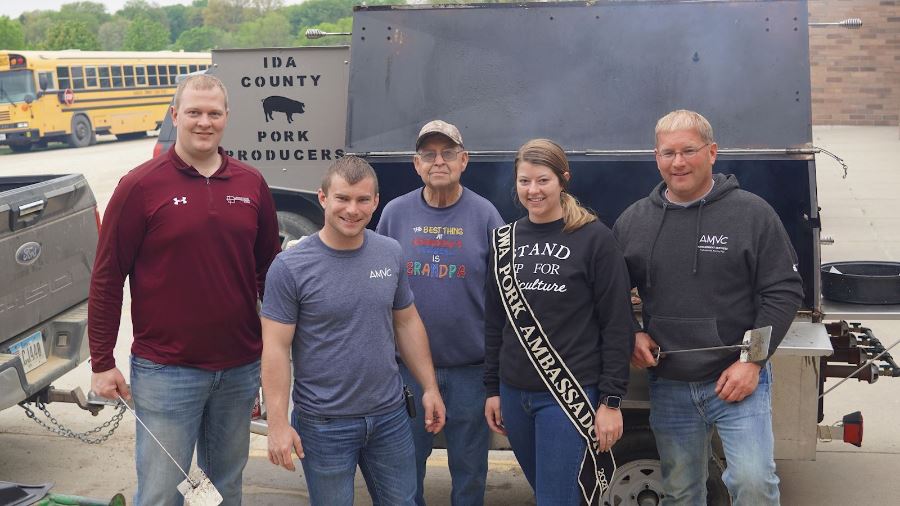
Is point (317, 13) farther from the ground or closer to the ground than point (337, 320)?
farther from the ground

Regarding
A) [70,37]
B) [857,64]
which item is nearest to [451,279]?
[857,64]

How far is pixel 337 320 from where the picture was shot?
3.40 metres

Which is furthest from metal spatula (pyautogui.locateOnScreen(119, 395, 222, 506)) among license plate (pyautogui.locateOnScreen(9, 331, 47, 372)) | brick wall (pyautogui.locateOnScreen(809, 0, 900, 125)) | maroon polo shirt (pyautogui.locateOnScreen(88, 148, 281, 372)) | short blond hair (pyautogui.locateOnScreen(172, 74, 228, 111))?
brick wall (pyautogui.locateOnScreen(809, 0, 900, 125))

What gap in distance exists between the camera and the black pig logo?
7625mm

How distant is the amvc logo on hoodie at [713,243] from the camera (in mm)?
3453

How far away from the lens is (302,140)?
7.61 m

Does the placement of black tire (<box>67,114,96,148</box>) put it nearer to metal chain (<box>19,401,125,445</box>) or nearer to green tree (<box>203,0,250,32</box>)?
metal chain (<box>19,401,125,445</box>)

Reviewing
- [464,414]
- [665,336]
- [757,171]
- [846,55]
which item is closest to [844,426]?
[757,171]

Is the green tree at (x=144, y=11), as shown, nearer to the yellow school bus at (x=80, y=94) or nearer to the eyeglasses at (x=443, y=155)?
the yellow school bus at (x=80, y=94)

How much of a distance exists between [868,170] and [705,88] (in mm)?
13581

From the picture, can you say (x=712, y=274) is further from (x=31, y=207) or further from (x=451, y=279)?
(x=31, y=207)

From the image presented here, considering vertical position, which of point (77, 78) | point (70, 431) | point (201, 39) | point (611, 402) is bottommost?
point (70, 431)

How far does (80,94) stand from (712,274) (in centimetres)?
2595

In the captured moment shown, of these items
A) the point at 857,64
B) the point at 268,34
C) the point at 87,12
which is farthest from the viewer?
the point at 87,12
